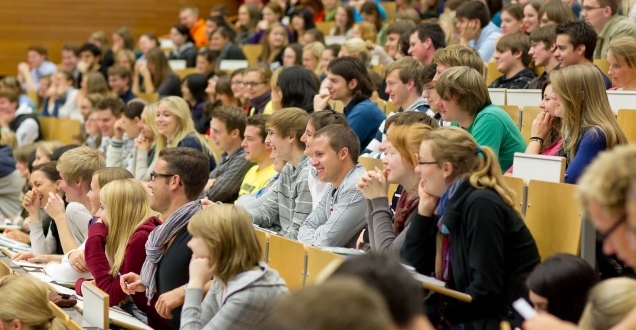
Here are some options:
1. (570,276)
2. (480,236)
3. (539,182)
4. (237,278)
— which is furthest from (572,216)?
(237,278)

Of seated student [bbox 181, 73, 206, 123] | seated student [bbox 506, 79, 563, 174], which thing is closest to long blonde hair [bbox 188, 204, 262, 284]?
seated student [bbox 506, 79, 563, 174]

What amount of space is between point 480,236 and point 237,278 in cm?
72

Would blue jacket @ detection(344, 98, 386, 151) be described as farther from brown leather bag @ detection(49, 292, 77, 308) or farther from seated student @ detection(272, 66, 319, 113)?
brown leather bag @ detection(49, 292, 77, 308)

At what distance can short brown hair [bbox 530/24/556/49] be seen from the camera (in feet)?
16.2

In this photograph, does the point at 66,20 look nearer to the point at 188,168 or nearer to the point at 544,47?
the point at 544,47

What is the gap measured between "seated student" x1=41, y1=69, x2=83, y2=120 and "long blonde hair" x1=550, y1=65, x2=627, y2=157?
228 inches

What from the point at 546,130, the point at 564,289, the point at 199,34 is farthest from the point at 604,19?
the point at 199,34

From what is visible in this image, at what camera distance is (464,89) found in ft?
12.2

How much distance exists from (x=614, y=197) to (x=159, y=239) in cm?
192

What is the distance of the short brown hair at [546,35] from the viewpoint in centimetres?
493

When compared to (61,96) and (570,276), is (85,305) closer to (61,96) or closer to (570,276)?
(570,276)

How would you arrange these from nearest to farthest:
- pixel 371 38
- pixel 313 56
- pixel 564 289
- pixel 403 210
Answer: pixel 564 289, pixel 403 210, pixel 313 56, pixel 371 38

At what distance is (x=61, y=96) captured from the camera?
862cm

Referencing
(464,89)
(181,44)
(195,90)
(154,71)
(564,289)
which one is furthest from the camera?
(181,44)
